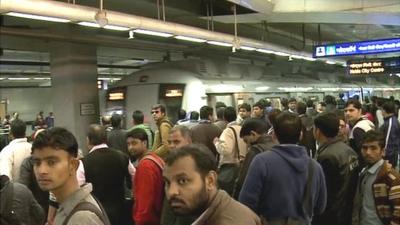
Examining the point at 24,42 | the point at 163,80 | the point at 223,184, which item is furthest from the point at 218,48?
the point at 223,184

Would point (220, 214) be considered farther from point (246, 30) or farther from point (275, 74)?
point (275, 74)

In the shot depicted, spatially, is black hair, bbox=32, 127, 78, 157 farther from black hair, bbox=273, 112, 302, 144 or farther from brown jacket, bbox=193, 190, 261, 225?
black hair, bbox=273, 112, 302, 144

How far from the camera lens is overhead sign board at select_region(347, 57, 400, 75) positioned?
515 inches

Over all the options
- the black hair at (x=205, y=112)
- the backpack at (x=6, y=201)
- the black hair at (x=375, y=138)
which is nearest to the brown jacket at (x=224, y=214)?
the backpack at (x=6, y=201)

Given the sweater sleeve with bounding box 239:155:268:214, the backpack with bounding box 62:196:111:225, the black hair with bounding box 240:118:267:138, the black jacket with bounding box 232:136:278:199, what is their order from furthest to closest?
the black hair with bounding box 240:118:267:138, the black jacket with bounding box 232:136:278:199, the sweater sleeve with bounding box 239:155:268:214, the backpack with bounding box 62:196:111:225

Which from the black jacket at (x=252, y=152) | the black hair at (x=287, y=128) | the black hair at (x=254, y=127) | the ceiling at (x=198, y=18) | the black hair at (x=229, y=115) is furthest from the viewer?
the ceiling at (x=198, y=18)

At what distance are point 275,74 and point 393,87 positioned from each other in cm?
1654

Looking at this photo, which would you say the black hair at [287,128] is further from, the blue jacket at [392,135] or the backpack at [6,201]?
the blue jacket at [392,135]

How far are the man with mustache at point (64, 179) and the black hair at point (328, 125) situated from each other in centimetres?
218

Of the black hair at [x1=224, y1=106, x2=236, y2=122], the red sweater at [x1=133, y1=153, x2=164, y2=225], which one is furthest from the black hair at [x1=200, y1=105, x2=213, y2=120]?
the red sweater at [x1=133, y1=153, x2=164, y2=225]

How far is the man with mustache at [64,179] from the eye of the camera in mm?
1995

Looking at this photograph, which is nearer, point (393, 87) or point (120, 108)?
point (120, 108)

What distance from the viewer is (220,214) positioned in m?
1.67

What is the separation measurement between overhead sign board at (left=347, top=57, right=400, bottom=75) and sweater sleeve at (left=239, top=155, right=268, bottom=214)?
11.5m
